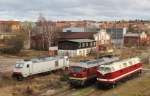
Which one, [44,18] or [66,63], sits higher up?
[44,18]

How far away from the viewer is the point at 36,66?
41.1 m

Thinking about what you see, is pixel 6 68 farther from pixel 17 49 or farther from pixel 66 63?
pixel 17 49

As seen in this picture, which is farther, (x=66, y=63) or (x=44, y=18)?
(x=44, y=18)

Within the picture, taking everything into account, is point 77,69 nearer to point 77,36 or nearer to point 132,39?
point 77,36

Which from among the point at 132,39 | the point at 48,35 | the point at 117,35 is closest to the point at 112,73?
the point at 48,35

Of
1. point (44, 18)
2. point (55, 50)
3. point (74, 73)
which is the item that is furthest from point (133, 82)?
point (44, 18)

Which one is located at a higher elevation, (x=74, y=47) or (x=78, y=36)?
(x=78, y=36)

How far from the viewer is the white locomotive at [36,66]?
38938mm

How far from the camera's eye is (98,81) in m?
35.2

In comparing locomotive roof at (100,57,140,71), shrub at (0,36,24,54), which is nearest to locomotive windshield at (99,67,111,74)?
locomotive roof at (100,57,140,71)

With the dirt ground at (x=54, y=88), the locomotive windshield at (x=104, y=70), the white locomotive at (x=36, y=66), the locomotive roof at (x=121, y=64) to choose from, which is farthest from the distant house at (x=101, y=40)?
the locomotive windshield at (x=104, y=70)

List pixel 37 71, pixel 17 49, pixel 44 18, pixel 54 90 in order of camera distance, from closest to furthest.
A: pixel 54 90 < pixel 37 71 < pixel 17 49 < pixel 44 18

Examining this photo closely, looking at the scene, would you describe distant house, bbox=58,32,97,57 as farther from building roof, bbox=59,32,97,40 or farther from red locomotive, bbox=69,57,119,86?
red locomotive, bbox=69,57,119,86

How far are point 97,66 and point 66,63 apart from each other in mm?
10450
